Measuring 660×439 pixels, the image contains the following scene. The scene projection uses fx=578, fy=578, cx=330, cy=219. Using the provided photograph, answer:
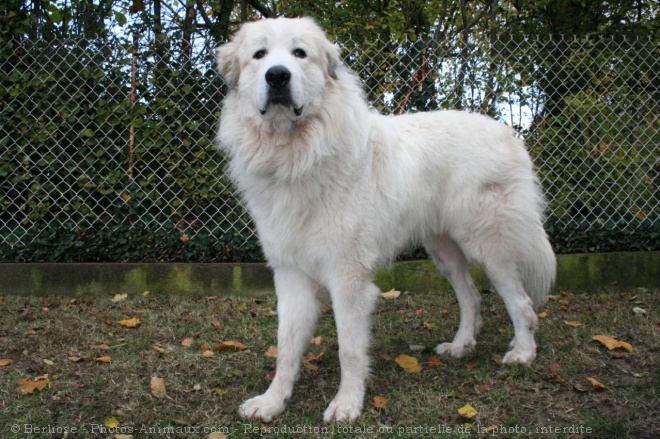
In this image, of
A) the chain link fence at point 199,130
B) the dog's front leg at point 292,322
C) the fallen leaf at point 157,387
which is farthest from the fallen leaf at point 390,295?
the fallen leaf at point 157,387

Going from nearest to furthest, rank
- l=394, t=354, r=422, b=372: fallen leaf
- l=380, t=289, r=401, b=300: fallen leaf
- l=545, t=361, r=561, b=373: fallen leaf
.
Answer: l=545, t=361, r=561, b=373: fallen leaf
l=394, t=354, r=422, b=372: fallen leaf
l=380, t=289, r=401, b=300: fallen leaf

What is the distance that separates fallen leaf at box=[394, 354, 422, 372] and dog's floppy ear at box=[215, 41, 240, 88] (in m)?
A: 1.65

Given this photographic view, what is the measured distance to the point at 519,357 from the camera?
303 cm

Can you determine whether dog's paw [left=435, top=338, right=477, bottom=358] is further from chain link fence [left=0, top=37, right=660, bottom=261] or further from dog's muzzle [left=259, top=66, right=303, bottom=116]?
chain link fence [left=0, top=37, right=660, bottom=261]

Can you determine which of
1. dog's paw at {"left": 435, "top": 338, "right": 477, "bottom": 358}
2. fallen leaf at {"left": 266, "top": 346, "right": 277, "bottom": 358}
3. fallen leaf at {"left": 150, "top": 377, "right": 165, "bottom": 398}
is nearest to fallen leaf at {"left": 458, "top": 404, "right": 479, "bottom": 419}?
dog's paw at {"left": 435, "top": 338, "right": 477, "bottom": 358}

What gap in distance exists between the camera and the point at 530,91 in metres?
4.64

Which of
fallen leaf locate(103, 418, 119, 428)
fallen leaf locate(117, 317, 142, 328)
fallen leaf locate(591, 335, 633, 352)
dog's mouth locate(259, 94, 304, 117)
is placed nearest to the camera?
fallen leaf locate(103, 418, 119, 428)

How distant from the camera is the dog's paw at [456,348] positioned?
3.25 meters

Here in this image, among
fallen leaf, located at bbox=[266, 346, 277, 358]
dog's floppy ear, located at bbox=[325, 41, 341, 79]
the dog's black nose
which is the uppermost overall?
dog's floppy ear, located at bbox=[325, 41, 341, 79]

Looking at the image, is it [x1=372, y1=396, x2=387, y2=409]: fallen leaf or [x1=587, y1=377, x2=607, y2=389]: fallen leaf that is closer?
[x1=372, y1=396, x2=387, y2=409]: fallen leaf

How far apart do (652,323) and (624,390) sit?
1275 millimetres

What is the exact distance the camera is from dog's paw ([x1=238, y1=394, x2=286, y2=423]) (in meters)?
→ 2.44

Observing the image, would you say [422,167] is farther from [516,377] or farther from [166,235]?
[166,235]

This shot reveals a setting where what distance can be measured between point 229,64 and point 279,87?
480 millimetres
